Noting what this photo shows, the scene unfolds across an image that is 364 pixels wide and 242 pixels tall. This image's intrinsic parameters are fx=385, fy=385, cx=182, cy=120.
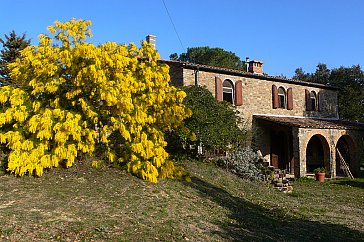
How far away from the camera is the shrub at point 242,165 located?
1661cm

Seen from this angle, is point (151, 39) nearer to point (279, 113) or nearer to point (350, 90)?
point (279, 113)

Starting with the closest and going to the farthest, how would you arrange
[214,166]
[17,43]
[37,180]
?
1. [37,180]
2. [214,166]
3. [17,43]

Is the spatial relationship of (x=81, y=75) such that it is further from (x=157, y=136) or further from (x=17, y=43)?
(x=17, y=43)

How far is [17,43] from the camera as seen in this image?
25.9m

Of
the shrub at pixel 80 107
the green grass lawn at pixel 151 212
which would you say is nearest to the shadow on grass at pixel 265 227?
the green grass lawn at pixel 151 212

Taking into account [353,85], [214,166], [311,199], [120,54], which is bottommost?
[311,199]

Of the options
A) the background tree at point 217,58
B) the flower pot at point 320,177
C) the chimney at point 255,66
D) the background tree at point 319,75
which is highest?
the background tree at point 217,58

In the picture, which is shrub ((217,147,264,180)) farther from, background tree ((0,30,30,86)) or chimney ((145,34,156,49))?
background tree ((0,30,30,86))

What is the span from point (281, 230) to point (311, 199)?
Answer: 20.0 ft

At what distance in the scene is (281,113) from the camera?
24453 millimetres

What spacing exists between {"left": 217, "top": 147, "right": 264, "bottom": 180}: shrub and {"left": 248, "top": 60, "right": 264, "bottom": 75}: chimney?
30.3 ft

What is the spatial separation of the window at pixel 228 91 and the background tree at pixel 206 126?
5055mm

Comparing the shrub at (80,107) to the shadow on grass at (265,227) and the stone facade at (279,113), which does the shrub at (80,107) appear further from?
the stone facade at (279,113)

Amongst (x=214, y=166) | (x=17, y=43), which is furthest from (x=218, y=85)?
(x=17, y=43)
